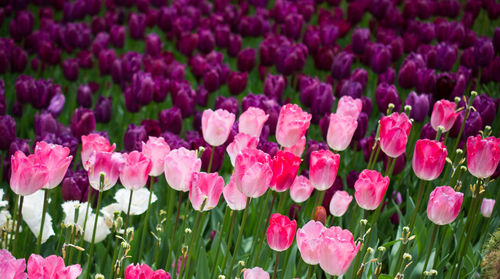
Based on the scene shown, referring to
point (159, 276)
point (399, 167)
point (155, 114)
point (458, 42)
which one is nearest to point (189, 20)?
point (155, 114)

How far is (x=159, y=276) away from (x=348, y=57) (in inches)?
109

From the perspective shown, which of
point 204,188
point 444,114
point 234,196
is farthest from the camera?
point 444,114

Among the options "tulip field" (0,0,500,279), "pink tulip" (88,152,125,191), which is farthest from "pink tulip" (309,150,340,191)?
"pink tulip" (88,152,125,191)

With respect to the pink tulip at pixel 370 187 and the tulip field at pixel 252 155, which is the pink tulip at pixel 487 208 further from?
the pink tulip at pixel 370 187

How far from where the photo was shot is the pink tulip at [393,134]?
2.22 metres

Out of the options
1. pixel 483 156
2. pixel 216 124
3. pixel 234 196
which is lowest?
pixel 234 196

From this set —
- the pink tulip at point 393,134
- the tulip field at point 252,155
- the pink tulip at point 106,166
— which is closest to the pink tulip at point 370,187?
the tulip field at point 252,155

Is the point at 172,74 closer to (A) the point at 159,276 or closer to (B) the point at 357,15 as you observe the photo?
(B) the point at 357,15

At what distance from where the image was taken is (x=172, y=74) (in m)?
4.09

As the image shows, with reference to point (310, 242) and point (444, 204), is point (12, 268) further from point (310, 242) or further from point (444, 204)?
point (444, 204)

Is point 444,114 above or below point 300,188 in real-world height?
above

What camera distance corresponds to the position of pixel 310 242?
→ 1.80 metres

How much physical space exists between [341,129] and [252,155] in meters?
0.59

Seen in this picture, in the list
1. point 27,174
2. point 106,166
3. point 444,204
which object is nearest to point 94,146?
point 106,166
